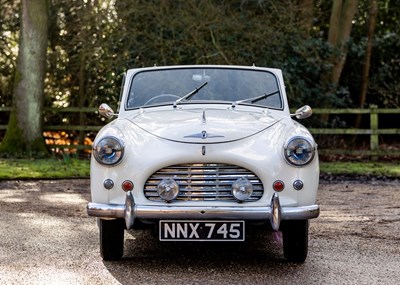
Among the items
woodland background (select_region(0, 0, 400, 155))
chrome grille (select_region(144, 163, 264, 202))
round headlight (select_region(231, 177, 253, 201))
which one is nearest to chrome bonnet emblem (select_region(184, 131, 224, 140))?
chrome grille (select_region(144, 163, 264, 202))

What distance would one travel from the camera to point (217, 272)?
541cm

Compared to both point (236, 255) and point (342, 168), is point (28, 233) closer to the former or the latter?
point (236, 255)

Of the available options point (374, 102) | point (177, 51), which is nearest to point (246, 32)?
point (177, 51)

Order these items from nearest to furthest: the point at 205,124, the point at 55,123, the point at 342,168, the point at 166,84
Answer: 1. the point at 205,124
2. the point at 166,84
3. the point at 342,168
4. the point at 55,123

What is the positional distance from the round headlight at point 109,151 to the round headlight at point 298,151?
1.20m

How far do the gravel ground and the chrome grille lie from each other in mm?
543

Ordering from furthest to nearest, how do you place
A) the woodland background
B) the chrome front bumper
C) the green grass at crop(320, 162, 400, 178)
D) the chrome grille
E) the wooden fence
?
the woodland background, the wooden fence, the green grass at crop(320, 162, 400, 178), the chrome grille, the chrome front bumper

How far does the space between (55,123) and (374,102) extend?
8.87 meters

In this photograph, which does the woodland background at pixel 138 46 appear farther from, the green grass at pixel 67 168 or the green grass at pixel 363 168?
the green grass at pixel 363 168

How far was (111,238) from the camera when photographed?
18.6ft

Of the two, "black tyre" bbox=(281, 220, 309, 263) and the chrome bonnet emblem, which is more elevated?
the chrome bonnet emblem

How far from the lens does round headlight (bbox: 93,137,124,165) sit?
18.0ft

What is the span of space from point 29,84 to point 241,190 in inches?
453

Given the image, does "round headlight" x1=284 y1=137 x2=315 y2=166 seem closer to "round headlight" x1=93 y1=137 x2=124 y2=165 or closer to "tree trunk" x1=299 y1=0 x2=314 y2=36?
"round headlight" x1=93 y1=137 x2=124 y2=165
